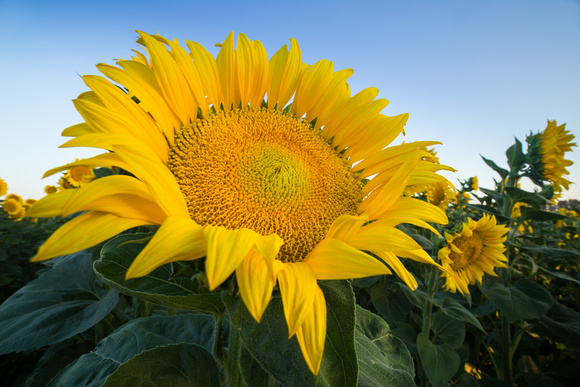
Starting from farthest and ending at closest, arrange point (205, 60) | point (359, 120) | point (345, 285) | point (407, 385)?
point (359, 120), point (205, 60), point (407, 385), point (345, 285)

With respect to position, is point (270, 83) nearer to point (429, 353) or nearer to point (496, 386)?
point (429, 353)

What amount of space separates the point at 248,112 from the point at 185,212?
50cm

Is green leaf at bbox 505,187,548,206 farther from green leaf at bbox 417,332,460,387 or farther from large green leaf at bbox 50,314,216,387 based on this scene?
large green leaf at bbox 50,314,216,387

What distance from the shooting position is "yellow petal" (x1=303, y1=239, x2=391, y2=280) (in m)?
0.60

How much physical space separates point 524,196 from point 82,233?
3.69m

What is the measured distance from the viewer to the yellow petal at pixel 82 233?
1.86ft

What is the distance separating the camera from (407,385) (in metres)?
0.79

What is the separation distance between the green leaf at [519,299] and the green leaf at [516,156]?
4.33ft

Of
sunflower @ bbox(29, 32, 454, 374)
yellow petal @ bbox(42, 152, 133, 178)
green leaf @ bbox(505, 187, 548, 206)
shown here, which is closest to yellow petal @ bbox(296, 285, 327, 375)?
sunflower @ bbox(29, 32, 454, 374)

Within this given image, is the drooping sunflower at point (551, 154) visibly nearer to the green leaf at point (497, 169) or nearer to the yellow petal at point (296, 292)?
the green leaf at point (497, 169)

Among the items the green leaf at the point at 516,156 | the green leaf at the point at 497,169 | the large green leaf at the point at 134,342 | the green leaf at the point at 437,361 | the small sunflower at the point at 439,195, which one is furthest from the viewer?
the small sunflower at the point at 439,195

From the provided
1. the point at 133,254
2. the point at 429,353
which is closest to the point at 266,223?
the point at 133,254

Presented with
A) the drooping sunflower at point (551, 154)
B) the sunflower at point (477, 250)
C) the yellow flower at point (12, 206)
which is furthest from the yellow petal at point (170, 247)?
the yellow flower at point (12, 206)

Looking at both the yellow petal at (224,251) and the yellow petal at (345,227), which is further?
the yellow petal at (345,227)
